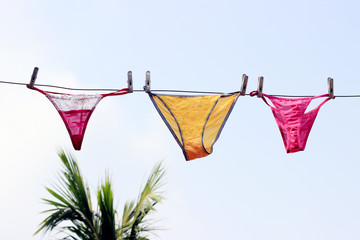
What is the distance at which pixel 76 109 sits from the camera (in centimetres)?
671

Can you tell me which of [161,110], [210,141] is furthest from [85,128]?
[210,141]

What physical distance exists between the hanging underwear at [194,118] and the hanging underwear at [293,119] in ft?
2.44

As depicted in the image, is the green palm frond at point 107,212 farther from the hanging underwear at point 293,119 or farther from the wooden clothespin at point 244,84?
the hanging underwear at point 293,119

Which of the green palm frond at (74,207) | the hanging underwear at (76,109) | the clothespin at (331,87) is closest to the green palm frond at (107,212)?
the green palm frond at (74,207)

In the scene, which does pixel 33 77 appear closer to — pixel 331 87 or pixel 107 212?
pixel 107 212

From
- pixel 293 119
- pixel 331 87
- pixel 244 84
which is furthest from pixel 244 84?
pixel 331 87

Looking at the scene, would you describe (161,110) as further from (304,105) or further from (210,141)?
(304,105)

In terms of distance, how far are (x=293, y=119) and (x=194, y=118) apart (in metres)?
1.45

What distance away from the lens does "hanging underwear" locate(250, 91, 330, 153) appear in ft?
23.5

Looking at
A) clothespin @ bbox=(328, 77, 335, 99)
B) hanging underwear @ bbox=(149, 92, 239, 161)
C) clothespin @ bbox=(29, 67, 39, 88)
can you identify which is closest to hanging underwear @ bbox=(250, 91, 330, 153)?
clothespin @ bbox=(328, 77, 335, 99)

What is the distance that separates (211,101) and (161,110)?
0.70 metres

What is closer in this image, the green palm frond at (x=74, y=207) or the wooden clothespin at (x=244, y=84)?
the green palm frond at (x=74, y=207)

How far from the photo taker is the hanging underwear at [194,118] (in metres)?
6.79

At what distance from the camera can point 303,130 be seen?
726 centimetres
